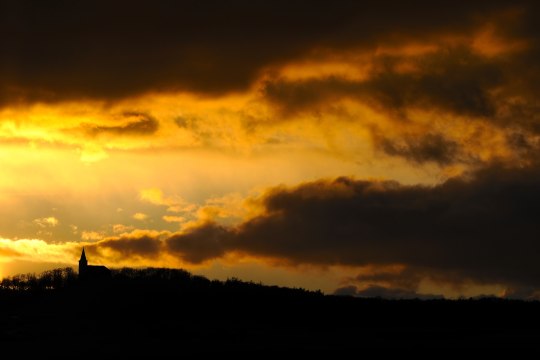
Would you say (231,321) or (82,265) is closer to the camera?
(231,321)

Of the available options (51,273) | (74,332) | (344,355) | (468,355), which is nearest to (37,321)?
(74,332)

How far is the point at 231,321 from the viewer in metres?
106

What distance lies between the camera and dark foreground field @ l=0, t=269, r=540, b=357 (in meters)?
80.8

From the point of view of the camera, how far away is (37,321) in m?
94.9

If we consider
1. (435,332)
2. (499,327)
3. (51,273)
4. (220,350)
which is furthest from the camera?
(51,273)

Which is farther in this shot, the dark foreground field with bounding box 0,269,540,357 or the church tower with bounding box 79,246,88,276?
the church tower with bounding box 79,246,88,276

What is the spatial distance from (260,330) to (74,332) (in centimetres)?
2208

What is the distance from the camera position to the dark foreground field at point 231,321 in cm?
8081

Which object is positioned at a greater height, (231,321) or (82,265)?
(82,265)

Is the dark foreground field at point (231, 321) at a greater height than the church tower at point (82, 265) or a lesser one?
lesser

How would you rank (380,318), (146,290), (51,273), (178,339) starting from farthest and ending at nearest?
(51,273) < (146,290) < (380,318) < (178,339)

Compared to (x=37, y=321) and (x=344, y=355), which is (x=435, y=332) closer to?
(x=344, y=355)

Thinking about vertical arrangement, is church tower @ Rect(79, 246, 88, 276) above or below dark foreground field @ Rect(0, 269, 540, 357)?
above

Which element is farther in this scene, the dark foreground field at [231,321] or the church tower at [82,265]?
the church tower at [82,265]
